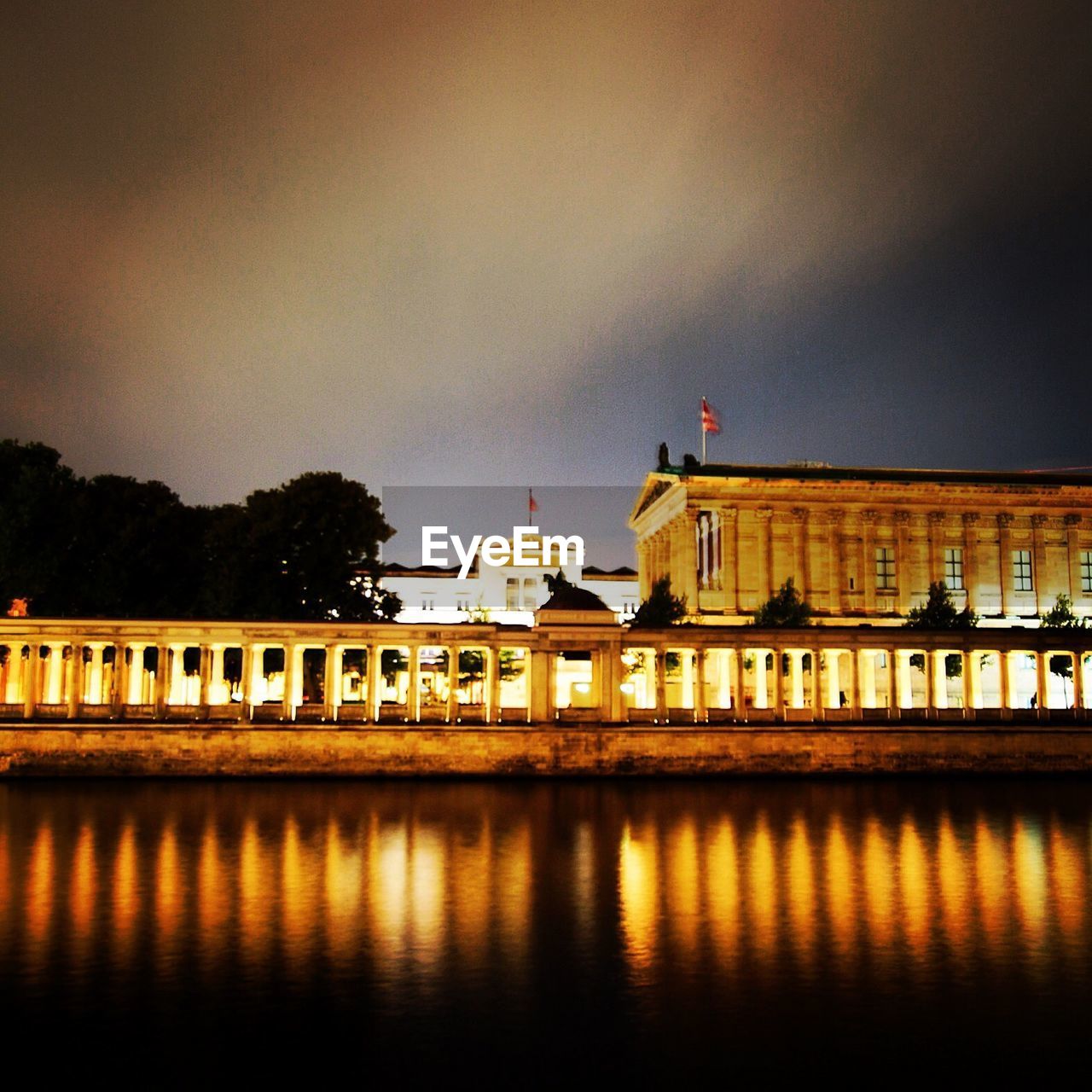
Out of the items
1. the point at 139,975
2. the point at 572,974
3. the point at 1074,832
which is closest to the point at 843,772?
the point at 1074,832

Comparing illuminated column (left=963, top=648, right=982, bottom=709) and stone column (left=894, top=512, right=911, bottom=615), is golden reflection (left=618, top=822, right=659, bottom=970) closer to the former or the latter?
illuminated column (left=963, top=648, right=982, bottom=709)

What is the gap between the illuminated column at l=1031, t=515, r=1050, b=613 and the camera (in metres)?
88.8

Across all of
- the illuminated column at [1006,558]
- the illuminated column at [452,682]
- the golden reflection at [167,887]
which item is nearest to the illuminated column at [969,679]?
the illuminated column at [452,682]

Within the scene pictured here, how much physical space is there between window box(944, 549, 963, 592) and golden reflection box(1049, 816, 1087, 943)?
2025 inches

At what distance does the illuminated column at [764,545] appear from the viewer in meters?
86.1

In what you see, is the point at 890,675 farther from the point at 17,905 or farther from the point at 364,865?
the point at 17,905

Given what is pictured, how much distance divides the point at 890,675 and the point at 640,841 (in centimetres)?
2403

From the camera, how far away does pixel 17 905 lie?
89.4 ft

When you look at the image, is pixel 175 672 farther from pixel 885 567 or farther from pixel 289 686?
pixel 885 567

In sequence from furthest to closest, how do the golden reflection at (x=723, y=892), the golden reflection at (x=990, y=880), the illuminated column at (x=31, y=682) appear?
the illuminated column at (x=31, y=682)
the golden reflection at (x=990, y=880)
the golden reflection at (x=723, y=892)

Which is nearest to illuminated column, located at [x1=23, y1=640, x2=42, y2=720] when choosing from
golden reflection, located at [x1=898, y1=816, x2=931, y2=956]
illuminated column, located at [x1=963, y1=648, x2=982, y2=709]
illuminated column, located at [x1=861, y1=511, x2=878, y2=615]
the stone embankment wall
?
the stone embankment wall

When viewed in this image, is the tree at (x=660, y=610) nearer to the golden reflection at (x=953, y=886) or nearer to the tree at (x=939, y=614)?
the tree at (x=939, y=614)

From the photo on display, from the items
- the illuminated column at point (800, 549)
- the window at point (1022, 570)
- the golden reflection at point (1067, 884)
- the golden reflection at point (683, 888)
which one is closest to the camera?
the golden reflection at point (683, 888)

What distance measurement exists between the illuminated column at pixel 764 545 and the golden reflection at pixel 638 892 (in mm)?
49273
